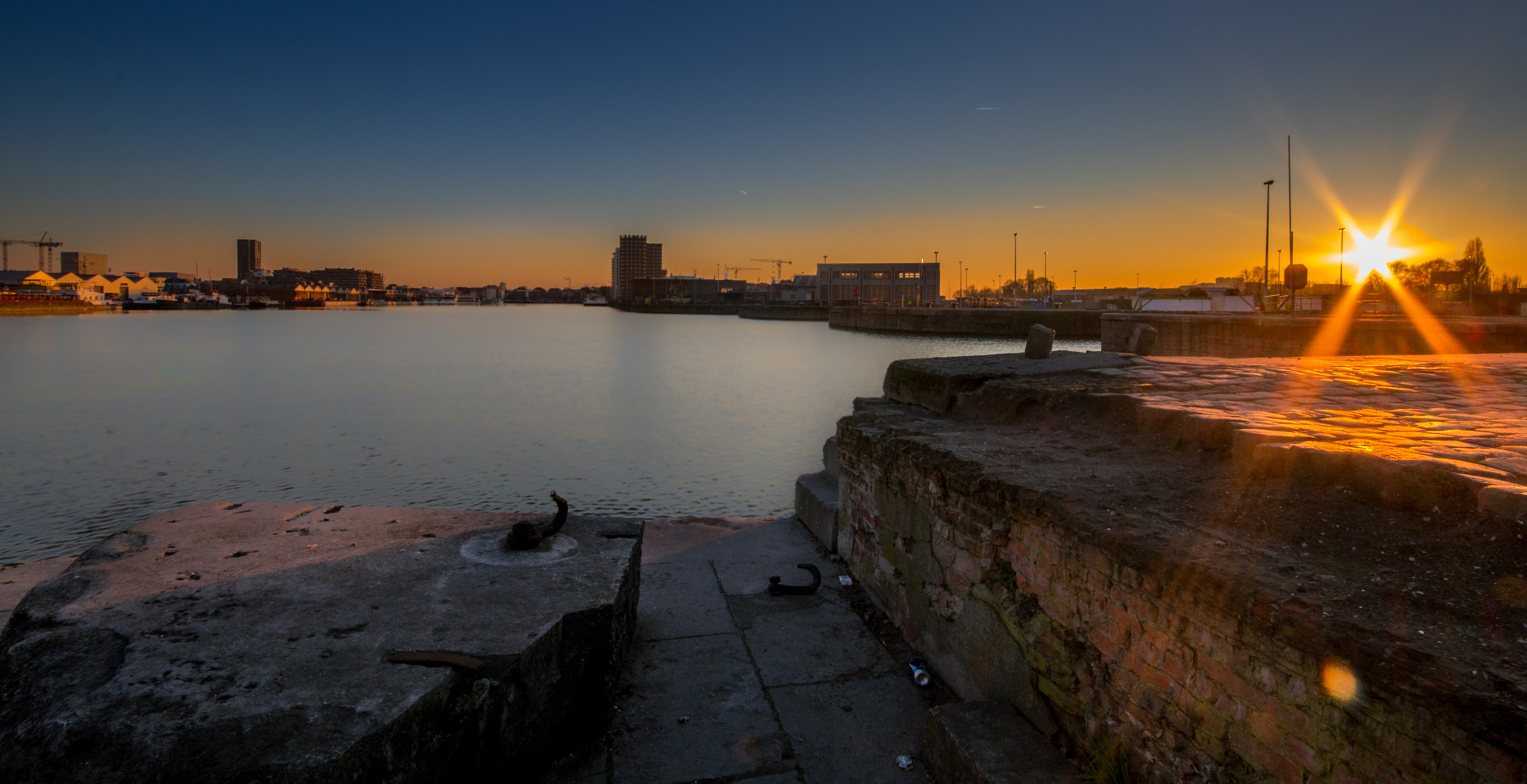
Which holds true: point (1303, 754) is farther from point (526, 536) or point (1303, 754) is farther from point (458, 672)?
point (526, 536)

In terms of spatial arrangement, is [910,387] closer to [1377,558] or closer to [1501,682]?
[1377,558]

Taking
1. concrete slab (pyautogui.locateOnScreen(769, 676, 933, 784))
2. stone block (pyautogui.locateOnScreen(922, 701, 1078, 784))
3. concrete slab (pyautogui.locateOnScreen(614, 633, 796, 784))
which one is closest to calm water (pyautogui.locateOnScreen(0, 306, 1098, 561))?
concrete slab (pyautogui.locateOnScreen(614, 633, 796, 784))

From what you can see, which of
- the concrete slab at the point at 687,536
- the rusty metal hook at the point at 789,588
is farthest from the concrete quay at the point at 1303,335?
the rusty metal hook at the point at 789,588

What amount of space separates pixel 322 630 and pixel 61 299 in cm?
14145

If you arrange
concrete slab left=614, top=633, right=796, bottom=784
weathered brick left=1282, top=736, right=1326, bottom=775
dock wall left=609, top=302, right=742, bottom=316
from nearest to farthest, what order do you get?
1. weathered brick left=1282, top=736, right=1326, bottom=775
2. concrete slab left=614, top=633, right=796, bottom=784
3. dock wall left=609, top=302, right=742, bottom=316

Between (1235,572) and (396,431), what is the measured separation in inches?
677

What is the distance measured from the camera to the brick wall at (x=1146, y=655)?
1.67 meters

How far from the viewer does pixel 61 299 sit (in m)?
103

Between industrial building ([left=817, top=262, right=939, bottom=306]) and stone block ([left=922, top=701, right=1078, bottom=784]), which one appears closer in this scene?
stone block ([left=922, top=701, right=1078, bottom=784])

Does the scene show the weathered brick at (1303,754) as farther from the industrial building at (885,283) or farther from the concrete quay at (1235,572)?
the industrial building at (885,283)

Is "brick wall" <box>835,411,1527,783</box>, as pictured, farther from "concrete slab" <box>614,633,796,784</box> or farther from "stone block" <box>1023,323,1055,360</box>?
"stone block" <box>1023,323,1055,360</box>

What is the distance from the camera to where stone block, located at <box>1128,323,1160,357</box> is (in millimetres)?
7938

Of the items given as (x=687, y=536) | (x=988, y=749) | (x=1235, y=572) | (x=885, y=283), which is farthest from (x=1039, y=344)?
(x=885, y=283)

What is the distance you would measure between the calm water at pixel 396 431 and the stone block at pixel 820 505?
2.82 meters
